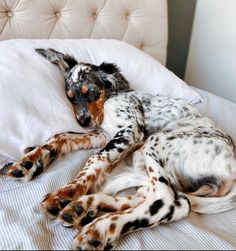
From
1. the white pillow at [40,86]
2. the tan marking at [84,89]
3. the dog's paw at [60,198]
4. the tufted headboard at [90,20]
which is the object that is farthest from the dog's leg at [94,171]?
the tufted headboard at [90,20]

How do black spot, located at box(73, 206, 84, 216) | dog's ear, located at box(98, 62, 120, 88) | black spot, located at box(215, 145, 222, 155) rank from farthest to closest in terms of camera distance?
dog's ear, located at box(98, 62, 120, 88) → black spot, located at box(215, 145, 222, 155) → black spot, located at box(73, 206, 84, 216)

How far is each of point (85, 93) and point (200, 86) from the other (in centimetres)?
139

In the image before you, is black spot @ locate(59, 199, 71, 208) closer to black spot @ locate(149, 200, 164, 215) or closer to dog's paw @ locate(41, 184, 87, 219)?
dog's paw @ locate(41, 184, 87, 219)

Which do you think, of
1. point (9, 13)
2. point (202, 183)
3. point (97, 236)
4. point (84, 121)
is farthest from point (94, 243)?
point (9, 13)

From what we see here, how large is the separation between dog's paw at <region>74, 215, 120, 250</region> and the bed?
3 cm

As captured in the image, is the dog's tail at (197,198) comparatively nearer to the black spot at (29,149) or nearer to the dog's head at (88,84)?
the black spot at (29,149)

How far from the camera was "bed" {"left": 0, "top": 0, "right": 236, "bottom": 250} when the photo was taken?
3.26 feet

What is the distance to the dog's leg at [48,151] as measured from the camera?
48.1 inches

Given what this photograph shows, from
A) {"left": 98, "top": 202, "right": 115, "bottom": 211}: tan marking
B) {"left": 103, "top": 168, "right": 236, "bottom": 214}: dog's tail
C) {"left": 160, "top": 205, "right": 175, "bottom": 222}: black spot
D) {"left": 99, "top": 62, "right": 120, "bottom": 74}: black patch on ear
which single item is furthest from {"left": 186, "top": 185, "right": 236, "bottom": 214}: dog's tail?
{"left": 99, "top": 62, "right": 120, "bottom": 74}: black patch on ear

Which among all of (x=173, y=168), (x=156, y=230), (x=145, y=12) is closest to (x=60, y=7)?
(x=145, y=12)

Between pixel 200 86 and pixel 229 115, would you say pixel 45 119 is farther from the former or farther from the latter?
pixel 200 86

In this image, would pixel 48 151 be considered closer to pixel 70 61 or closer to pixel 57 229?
pixel 57 229

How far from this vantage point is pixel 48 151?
1.35 meters

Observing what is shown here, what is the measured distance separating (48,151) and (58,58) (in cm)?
58
